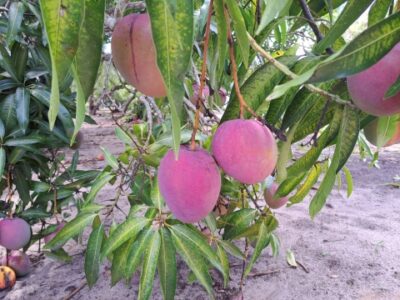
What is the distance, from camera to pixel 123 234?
3.22 feet

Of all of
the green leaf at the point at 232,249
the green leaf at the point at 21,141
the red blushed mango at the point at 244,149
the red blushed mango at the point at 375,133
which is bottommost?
the green leaf at the point at 232,249

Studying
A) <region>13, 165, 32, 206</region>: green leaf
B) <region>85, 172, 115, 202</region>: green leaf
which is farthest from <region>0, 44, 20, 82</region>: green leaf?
<region>85, 172, 115, 202</region>: green leaf

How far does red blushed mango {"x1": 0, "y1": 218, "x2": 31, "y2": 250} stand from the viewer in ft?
4.45

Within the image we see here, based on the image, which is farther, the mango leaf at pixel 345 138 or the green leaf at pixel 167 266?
the green leaf at pixel 167 266

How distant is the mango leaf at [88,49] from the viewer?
0.37 m

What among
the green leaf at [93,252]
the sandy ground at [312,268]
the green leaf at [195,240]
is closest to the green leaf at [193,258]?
the green leaf at [195,240]

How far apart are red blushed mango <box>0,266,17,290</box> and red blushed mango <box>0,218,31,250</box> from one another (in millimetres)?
365

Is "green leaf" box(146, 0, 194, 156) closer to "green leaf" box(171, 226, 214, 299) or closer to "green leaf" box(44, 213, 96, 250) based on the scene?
"green leaf" box(171, 226, 214, 299)

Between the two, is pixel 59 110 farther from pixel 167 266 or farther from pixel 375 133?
pixel 375 133

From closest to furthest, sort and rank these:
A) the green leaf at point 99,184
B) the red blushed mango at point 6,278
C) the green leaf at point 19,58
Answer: the green leaf at point 99,184 < the green leaf at point 19,58 < the red blushed mango at point 6,278

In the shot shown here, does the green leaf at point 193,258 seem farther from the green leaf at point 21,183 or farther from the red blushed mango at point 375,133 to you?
the green leaf at point 21,183

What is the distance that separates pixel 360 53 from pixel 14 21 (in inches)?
43.4

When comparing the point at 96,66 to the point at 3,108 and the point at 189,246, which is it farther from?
the point at 3,108

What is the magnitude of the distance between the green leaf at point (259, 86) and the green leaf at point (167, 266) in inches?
17.1
